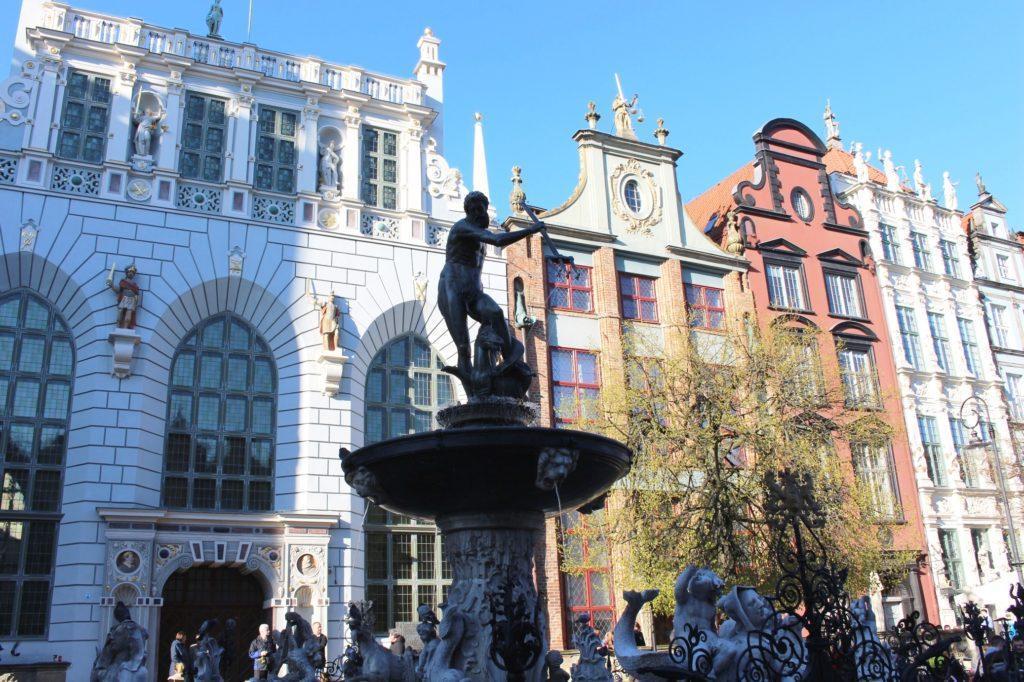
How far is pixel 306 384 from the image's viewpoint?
2272 cm

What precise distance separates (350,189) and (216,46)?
18.1 feet

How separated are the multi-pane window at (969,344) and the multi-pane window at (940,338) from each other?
0.85 meters

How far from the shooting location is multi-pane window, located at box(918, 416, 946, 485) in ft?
A: 107

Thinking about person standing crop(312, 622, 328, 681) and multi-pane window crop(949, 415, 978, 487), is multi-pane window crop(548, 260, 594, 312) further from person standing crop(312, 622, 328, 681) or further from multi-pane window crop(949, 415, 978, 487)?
multi-pane window crop(949, 415, 978, 487)

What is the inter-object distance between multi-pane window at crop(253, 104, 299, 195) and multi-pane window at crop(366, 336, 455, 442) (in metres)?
5.46

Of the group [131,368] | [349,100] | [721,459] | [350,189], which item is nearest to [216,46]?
[349,100]

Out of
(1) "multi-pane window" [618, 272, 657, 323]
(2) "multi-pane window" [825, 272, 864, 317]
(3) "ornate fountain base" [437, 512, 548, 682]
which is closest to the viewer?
(3) "ornate fountain base" [437, 512, 548, 682]

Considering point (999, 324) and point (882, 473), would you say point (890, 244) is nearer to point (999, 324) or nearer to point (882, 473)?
point (999, 324)

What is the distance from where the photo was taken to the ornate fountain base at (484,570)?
9203mm

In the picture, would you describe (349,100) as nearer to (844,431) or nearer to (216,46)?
(216,46)

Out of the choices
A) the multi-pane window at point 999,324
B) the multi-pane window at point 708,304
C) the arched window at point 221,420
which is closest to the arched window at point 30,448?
the arched window at point 221,420

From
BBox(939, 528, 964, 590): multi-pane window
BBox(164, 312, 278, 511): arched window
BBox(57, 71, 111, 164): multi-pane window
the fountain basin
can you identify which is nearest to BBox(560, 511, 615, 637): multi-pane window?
BBox(164, 312, 278, 511): arched window

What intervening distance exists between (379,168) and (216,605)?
42.2 ft

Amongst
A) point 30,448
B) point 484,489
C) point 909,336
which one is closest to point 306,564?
point 30,448
